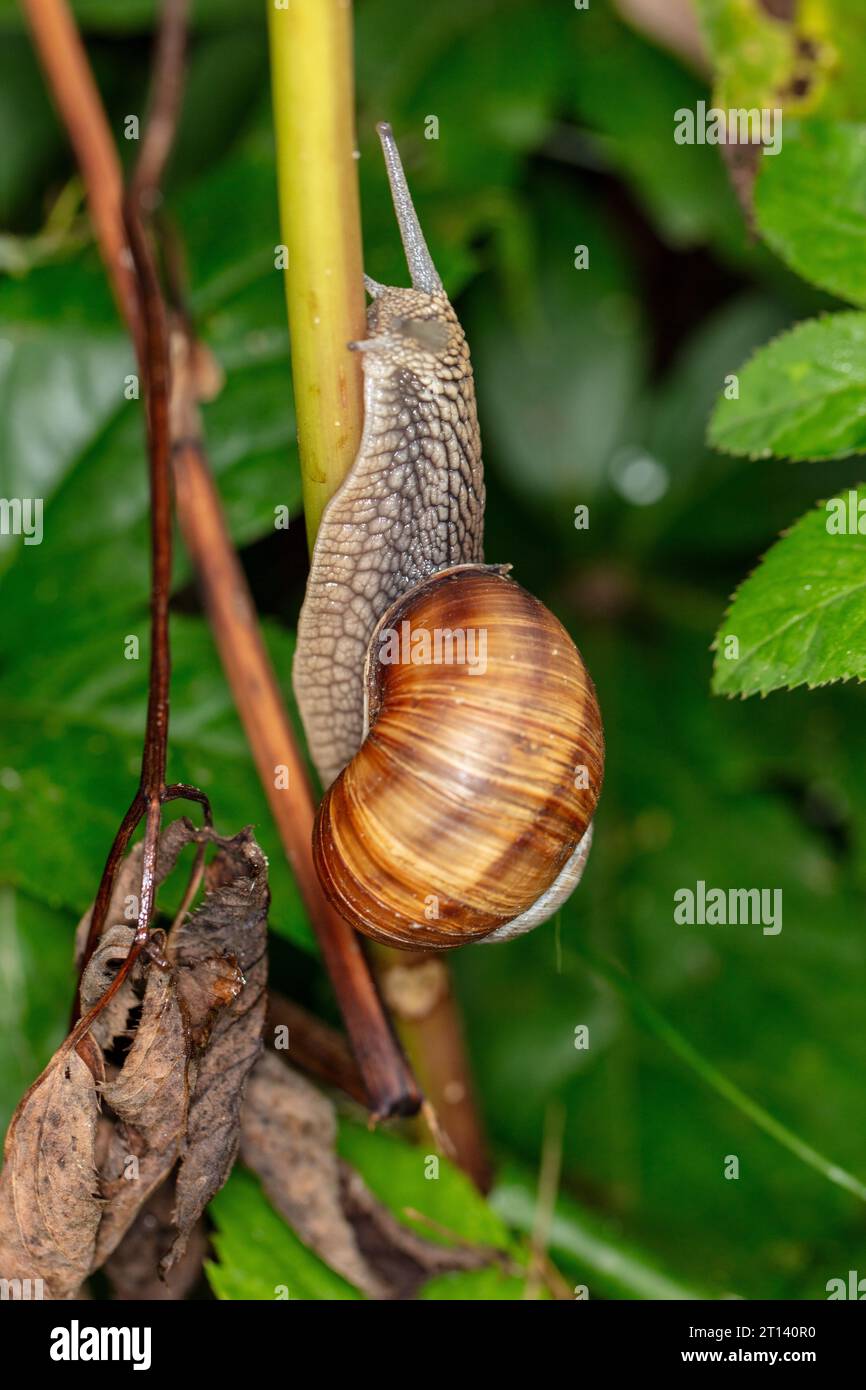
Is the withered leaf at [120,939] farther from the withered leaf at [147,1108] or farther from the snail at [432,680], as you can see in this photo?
the snail at [432,680]

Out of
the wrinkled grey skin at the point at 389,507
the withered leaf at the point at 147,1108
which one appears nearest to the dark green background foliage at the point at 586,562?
the wrinkled grey skin at the point at 389,507

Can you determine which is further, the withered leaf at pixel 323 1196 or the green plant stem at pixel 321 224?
the withered leaf at pixel 323 1196

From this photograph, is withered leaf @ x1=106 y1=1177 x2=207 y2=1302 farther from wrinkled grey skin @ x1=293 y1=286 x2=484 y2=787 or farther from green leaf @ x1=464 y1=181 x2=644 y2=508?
green leaf @ x1=464 y1=181 x2=644 y2=508

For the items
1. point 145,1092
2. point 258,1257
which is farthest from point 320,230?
point 258,1257

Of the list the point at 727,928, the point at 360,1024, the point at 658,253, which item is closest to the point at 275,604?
the point at 360,1024

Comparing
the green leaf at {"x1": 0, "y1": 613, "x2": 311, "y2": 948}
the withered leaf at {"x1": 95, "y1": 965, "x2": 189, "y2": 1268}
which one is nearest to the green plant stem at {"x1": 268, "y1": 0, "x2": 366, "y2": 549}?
the green leaf at {"x1": 0, "y1": 613, "x2": 311, "y2": 948}

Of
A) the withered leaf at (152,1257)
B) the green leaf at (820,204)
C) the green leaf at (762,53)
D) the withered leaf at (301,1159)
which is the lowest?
the withered leaf at (152,1257)
